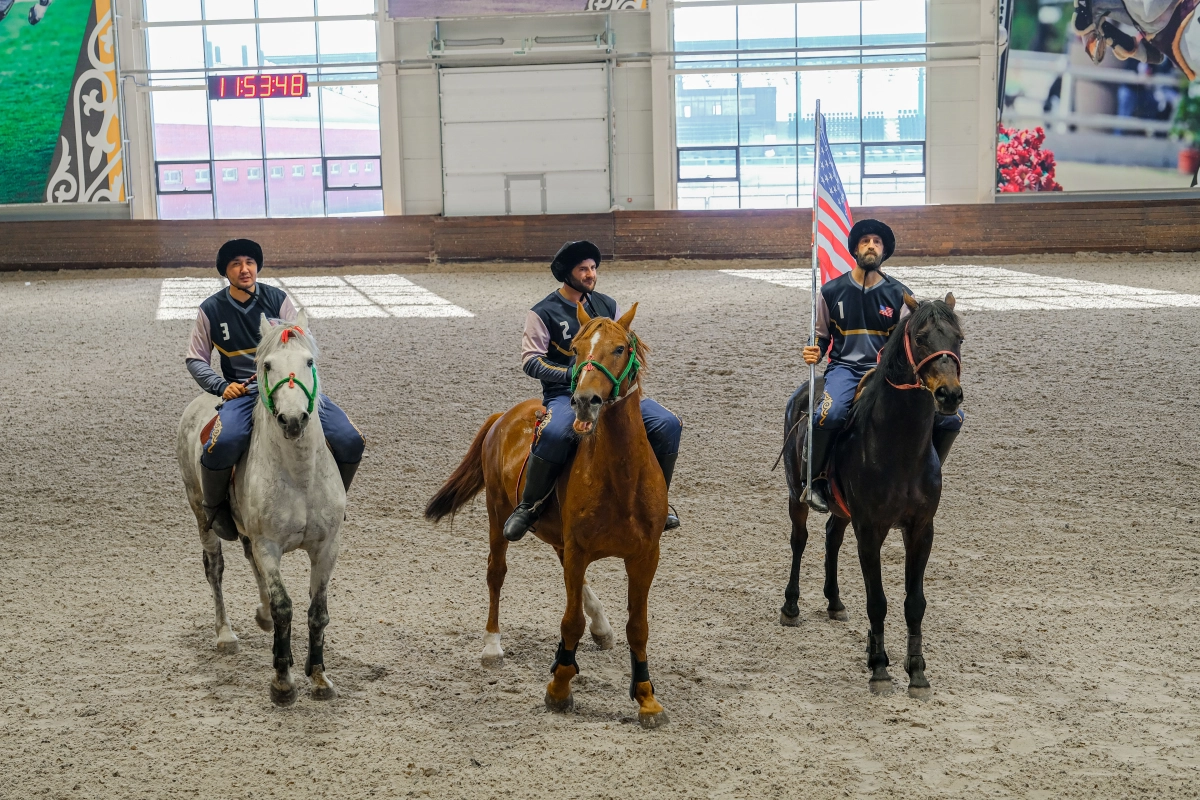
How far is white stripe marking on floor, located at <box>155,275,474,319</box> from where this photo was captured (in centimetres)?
1642

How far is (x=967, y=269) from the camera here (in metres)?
19.1

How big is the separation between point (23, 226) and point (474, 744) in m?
21.8

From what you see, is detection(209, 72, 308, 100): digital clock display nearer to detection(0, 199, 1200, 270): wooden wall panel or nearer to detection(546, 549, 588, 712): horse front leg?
detection(0, 199, 1200, 270): wooden wall panel

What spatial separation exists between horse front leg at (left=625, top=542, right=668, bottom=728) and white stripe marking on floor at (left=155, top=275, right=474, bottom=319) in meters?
10.9

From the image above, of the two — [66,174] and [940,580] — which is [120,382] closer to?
[940,580]

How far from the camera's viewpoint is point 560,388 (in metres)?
5.27

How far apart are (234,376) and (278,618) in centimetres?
138

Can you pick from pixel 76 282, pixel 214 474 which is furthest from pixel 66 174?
pixel 214 474

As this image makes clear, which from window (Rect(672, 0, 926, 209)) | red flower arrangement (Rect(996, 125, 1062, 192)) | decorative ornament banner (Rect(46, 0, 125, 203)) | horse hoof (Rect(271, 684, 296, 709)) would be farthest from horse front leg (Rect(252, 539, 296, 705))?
decorative ornament banner (Rect(46, 0, 125, 203))

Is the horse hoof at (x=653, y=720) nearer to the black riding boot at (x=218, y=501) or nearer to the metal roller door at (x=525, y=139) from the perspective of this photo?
the black riding boot at (x=218, y=501)

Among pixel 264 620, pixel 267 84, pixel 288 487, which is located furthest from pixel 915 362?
pixel 267 84

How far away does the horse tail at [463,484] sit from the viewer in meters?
5.82

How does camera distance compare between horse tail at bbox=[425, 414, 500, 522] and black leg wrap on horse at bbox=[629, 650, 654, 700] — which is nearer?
black leg wrap on horse at bbox=[629, 650, 654, 700]

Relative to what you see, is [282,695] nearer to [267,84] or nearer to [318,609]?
[318,609]
